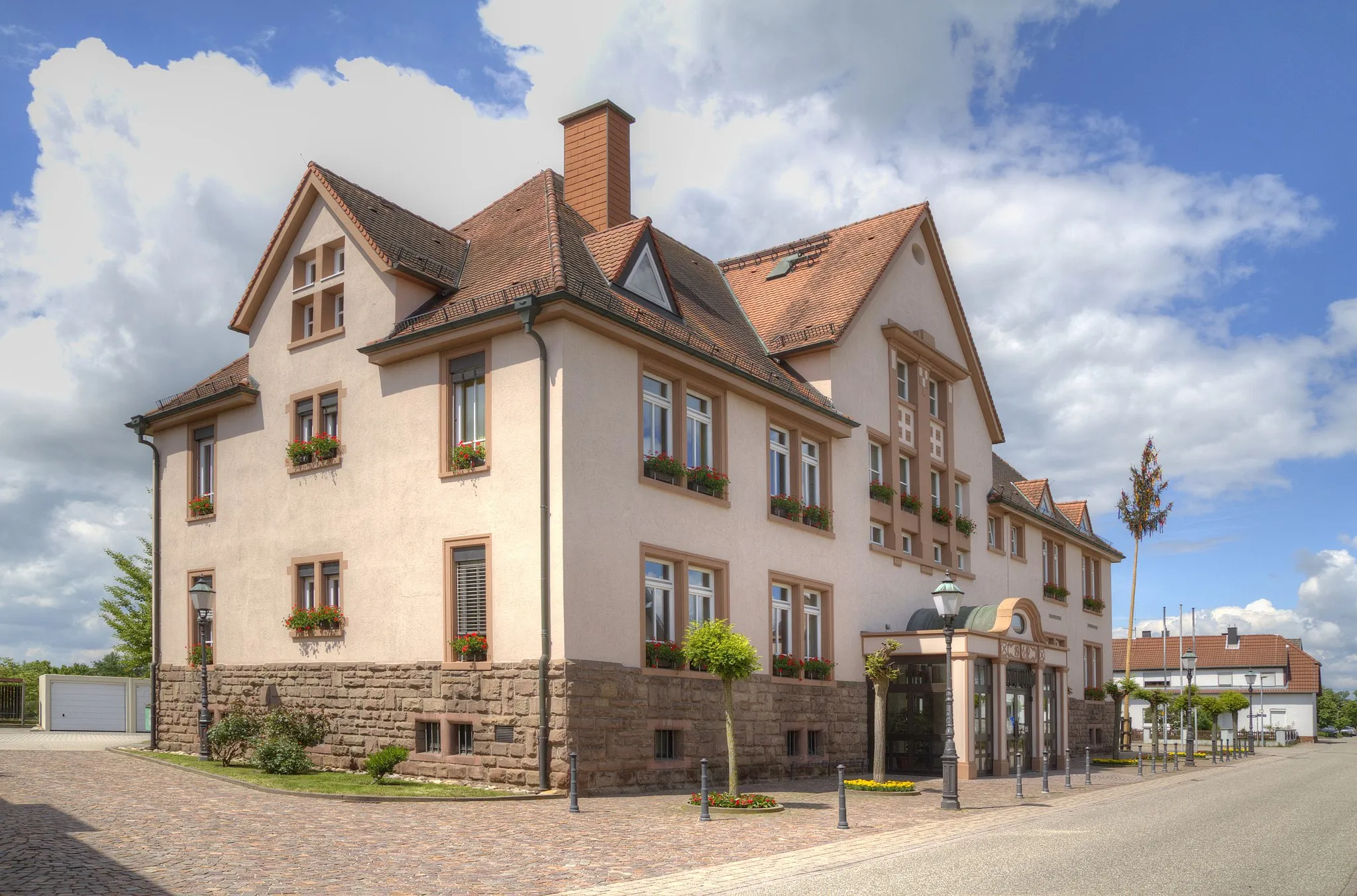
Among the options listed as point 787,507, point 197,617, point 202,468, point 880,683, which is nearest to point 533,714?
point 880,683

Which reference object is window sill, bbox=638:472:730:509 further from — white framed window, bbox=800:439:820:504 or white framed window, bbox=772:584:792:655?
white framed window, bbox=800:439:820:504

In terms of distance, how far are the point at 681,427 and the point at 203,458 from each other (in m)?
12.1

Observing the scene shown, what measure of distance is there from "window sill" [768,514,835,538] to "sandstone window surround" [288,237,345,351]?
1009cm

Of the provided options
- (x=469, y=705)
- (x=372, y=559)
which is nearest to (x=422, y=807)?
(x=469, y=705)

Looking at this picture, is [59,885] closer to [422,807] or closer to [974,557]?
[422,807]

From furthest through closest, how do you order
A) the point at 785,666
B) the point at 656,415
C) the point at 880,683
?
the point at 785,666 → the point at 880,683 → the point at 656,415

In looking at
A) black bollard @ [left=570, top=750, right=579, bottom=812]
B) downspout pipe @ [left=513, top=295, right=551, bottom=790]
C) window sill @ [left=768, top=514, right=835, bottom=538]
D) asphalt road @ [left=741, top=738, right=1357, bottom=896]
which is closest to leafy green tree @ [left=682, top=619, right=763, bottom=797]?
downspout pipe @ [left=513, top=295, right=551, bottom=790]

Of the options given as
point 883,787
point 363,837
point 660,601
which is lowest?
point 883,787

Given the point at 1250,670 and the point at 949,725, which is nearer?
the point at 949,725

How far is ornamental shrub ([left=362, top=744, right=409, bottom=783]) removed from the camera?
67.8 ft

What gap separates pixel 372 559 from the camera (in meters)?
23.5

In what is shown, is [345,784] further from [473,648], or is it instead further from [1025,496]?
[1025,496]

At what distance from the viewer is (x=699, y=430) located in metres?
25.5

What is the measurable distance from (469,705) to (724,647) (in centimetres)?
470
